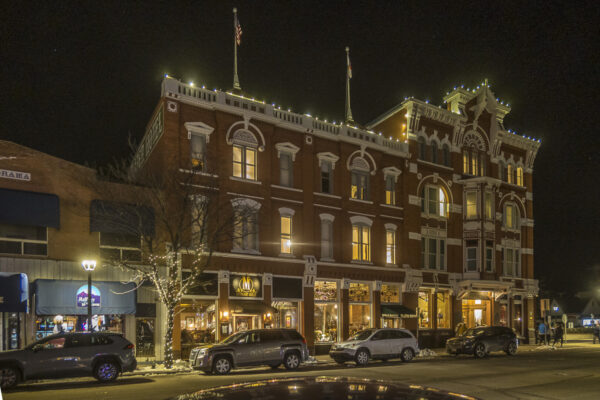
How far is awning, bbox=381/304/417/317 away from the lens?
3206cm

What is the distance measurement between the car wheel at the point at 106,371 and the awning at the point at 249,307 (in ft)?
29.0

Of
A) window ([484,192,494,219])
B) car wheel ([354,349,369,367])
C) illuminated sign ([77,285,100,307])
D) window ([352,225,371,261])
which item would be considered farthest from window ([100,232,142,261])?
window ([484,192,494,219])

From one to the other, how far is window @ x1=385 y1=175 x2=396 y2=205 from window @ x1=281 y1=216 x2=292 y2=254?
7579 mm

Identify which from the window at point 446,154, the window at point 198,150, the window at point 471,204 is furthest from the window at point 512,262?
the window at point 198,150

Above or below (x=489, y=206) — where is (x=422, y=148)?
above

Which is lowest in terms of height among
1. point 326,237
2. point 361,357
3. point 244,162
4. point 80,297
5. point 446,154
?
point 361,357

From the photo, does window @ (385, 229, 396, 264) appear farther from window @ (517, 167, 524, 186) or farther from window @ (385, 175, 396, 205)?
window @ (517, 167, 524, 186)

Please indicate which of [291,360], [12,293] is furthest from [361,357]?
[12,293]

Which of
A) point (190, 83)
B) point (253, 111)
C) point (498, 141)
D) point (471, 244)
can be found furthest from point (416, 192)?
point (190, 83)

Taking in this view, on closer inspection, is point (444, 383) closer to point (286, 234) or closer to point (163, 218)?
point (163, 218)

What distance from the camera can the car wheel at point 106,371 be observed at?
17.2 metres

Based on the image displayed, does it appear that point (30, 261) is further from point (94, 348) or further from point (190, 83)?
point (190, 83)

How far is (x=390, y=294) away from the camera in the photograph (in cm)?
3353

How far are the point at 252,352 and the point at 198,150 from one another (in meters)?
10.6
